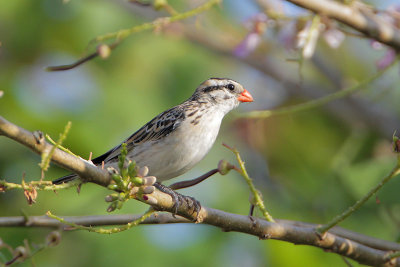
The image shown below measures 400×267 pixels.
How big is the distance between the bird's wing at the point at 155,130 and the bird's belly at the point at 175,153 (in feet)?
0.30

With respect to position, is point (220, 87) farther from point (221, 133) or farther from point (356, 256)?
point (356, 256)

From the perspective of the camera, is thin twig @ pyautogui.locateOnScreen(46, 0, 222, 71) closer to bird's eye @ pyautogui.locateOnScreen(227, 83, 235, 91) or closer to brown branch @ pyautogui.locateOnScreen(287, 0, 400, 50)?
brown branch @ pyautogui.locateOnScreen(287, 0, 400, 50)

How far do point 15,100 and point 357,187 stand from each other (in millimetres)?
3076

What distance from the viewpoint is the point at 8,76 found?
19.7 ft

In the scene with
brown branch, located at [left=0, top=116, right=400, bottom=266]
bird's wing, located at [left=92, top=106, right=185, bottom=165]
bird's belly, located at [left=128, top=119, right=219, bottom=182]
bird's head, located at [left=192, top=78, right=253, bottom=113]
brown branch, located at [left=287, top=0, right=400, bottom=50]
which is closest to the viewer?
brown branch, located at [left=0, top=116, right=400, bottom=266]

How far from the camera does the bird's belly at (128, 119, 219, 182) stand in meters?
4.44

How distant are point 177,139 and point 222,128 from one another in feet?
9.12

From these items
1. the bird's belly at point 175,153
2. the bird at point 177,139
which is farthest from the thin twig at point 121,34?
the bird's belly at point 175,153

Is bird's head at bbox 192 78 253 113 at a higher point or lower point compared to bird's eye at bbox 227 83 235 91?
lower

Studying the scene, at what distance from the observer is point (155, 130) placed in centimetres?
480

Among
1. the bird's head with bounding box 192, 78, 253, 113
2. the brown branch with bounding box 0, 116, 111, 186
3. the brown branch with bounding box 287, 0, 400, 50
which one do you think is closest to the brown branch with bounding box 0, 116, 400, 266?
the brown branch with bounding box 0, 116, 111, 186

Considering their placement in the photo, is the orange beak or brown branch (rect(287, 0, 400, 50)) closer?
brown branch (rect(287, 0, 400, 50))

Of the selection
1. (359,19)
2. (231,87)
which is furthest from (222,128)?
(359,19)

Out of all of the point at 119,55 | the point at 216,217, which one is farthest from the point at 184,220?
the point at 119,55
